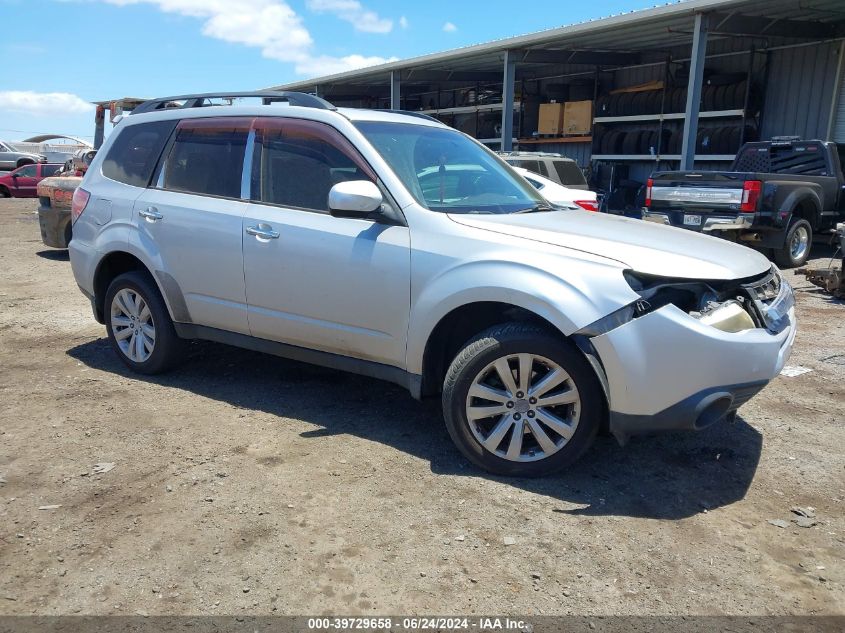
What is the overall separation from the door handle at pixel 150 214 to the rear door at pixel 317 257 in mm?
807

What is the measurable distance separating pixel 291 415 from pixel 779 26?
13.7 m

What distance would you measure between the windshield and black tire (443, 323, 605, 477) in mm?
846

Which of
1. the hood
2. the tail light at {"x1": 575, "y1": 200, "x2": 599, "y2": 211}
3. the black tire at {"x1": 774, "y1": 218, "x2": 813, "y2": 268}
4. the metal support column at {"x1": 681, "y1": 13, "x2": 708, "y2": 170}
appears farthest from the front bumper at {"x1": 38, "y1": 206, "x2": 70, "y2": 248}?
the black tire at {"x1": 774, "y1": 218, "x2": 813, "y2": 268}

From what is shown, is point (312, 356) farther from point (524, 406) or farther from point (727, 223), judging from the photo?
point (727, 223)

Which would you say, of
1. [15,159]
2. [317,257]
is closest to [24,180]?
[15,159]

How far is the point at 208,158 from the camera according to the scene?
477 centimetres

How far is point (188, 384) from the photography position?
5.04 metres

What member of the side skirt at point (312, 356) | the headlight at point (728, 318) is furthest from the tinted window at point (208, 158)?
the headlight at point (728, 318)

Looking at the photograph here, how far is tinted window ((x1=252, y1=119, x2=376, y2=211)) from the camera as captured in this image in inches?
163

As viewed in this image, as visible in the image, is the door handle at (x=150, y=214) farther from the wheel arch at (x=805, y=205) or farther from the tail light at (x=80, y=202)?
the wheel arch at (x=805, y=205)

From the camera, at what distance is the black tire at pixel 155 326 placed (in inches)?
194

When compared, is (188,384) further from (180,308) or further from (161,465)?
(161,465)

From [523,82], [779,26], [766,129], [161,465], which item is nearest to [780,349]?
[161,465]

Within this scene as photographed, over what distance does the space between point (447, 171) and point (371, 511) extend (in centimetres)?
212
